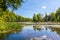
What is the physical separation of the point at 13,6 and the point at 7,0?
656 millimetres

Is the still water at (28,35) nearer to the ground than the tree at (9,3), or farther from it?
nearer to the ground

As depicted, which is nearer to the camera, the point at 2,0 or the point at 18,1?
the point at 2,0

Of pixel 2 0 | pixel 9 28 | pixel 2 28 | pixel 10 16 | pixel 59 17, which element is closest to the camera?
pixel 2 0

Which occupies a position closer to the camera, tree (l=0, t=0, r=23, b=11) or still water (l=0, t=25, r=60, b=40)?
tree (l=0, t=0, r=23, b=11)

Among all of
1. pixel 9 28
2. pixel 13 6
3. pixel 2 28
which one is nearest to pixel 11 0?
pixel 13 6

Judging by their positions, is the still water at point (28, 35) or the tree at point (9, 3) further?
the still water at point (28, 35)

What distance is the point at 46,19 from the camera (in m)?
25.6

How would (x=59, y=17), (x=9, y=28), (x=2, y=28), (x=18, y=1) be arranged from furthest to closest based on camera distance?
(x=59, y=17) < (x=9, y=28) < (x=2, y=28) < (x=18, y=1)

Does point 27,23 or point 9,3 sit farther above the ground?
point 9,3

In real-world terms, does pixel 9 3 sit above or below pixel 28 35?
above

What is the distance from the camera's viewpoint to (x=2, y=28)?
1201 cm

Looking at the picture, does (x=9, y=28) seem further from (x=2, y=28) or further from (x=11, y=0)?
(x=11, y=0)

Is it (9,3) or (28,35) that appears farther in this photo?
(28,35)

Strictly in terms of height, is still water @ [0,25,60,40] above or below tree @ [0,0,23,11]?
below
